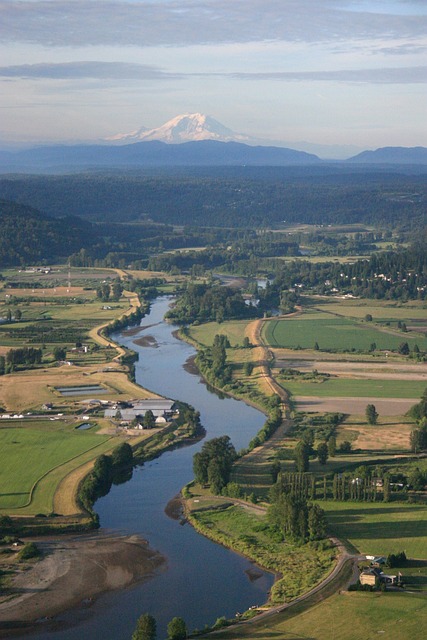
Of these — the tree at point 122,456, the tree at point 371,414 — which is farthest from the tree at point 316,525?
the tree at point 371,414

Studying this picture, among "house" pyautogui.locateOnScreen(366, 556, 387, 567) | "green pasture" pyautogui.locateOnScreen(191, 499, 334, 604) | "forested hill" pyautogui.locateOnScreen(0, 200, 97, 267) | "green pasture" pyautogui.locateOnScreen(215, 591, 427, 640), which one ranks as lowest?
"green pasture" pyautogui.locateOnScreen(191, 499, 334, 604)

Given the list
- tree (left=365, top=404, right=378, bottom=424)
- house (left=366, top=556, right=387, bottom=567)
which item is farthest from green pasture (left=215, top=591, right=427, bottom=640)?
tree (left=365, top=404, right=378, bottom=424)

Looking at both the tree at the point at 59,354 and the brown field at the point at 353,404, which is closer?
the brown field at the point at 353,404

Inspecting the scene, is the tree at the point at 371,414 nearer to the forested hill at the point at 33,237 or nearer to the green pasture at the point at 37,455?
the green pasture at the point at 37,455

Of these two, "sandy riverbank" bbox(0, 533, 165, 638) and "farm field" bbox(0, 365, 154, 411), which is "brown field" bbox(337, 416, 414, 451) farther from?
"sandy riverbank" bbox(0, 533, 165, 638)

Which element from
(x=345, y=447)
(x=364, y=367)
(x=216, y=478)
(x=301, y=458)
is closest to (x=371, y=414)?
(x=345, y=447)

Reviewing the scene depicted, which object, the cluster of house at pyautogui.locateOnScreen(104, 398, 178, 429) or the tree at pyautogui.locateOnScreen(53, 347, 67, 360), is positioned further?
the tree at pyautogui.locateOnScreen(53, 347, 67, 360)
